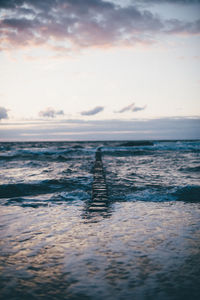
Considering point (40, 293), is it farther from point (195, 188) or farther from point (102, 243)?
point (195, 188)

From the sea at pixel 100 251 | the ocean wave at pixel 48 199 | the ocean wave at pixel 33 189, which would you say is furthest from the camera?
the ocean wave at pixel 33 189

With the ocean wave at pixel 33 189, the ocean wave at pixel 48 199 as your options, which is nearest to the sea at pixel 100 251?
the ocean wave at pixel 48 199

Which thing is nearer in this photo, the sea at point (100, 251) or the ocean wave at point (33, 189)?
the sea at point (100, 251)

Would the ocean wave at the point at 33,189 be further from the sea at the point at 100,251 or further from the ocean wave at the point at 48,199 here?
the sea at the point at 100,251

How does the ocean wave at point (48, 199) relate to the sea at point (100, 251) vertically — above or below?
below

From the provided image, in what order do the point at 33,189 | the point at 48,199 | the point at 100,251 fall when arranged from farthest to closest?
1. the point at 33,189
2. the point at 48,199
3. the point at 100,251

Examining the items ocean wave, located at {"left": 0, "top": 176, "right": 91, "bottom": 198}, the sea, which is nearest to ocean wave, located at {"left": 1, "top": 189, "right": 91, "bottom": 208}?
the sea

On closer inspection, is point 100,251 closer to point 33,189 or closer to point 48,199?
point 48,199

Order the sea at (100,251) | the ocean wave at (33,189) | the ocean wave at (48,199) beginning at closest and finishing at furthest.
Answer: the sea at (100,251)
the ocean wave at (48,199)
the ocean wave at (33,189)

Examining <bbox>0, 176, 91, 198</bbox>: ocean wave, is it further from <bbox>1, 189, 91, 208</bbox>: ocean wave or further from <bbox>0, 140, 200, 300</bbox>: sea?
<bbox>0, 140, 200, 300</bbox>: sea

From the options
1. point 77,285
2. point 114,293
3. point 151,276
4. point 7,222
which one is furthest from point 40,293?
point 7,222

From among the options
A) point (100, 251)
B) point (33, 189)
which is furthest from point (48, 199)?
point (100, 251)

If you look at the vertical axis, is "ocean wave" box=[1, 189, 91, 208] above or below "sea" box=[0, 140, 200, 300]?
below

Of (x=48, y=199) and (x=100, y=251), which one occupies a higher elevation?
(x=100, y=251)
